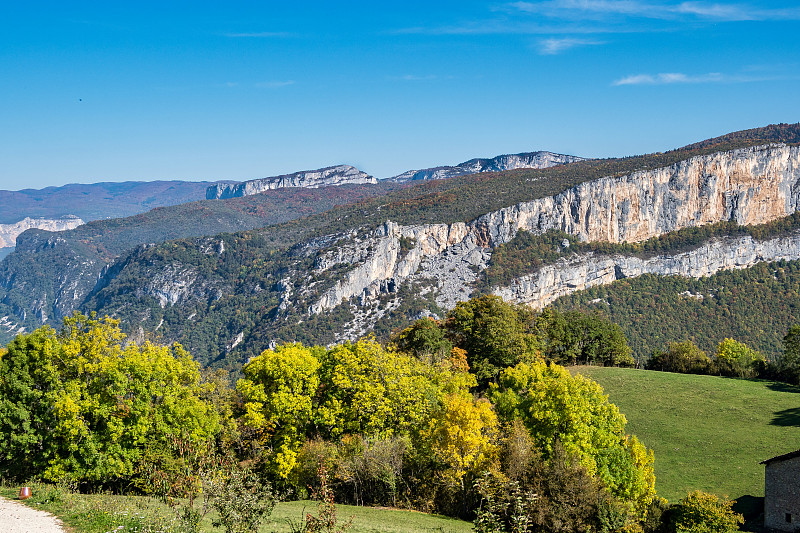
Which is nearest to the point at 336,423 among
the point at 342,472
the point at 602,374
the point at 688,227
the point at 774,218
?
the point at 342,472

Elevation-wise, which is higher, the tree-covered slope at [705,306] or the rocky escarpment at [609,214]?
the rocky escarpment at [609,214]

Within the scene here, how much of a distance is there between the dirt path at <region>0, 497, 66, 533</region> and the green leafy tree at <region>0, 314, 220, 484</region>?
590 centimetres

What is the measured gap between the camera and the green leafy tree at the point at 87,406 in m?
23.9

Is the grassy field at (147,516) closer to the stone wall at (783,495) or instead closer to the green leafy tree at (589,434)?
the green leafy tree at (589,434)

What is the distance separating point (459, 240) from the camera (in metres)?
183

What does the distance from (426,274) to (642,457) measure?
148169 mm

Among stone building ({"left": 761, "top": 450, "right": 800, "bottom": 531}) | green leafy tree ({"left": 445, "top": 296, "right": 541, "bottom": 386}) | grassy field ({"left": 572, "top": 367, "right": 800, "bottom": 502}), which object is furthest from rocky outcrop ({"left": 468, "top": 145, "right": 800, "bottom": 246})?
stone building ({"left": 761, "top": 450, "right": 800, "bottom": 531})

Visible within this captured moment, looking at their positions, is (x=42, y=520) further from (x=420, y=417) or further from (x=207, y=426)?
(x=420, y=417)

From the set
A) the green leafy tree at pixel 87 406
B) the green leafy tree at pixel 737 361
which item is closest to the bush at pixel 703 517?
the green leafy tree at pixel 87 406

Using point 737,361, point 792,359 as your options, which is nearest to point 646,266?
point 737,361

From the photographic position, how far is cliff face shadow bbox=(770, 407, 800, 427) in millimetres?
42250

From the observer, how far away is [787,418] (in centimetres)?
4338

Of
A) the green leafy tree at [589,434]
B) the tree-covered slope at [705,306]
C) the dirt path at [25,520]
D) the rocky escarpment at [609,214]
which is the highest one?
the rocky escarpment at [609,214]

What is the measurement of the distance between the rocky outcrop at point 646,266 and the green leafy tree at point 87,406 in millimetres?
141800
